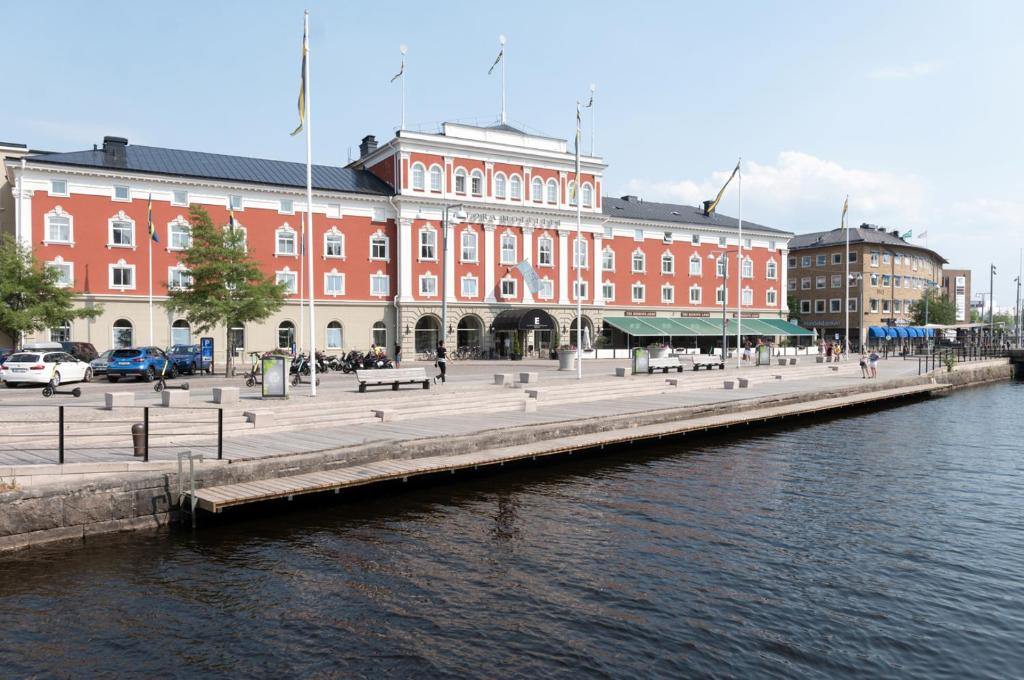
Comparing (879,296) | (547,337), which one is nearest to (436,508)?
(547,337)

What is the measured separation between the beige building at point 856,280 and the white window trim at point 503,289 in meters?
49.6

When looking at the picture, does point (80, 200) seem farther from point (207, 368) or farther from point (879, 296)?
point (879, 296)

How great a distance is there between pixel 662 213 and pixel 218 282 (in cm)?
4696

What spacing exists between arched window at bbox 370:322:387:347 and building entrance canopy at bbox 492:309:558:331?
29.2ft

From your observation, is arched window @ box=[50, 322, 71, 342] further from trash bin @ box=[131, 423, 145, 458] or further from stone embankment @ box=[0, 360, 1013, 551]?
stone embankment @ box=[0, 360, 1013, 551]

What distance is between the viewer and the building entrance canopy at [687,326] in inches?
2413

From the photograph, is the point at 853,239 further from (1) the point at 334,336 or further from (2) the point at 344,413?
(2) the point at 344,413

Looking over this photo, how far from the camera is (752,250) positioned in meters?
72.3

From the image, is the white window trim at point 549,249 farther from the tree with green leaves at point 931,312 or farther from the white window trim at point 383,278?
the tree with green leaves at point 931,312

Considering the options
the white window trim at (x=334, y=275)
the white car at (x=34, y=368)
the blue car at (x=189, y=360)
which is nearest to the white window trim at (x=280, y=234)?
the white window trim at (x=334, y=275)

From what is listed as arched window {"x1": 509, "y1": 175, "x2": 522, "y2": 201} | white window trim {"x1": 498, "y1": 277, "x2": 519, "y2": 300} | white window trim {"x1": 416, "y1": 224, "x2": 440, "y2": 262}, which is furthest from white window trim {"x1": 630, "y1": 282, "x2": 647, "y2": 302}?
white window trim {"x1": 416, "y1": 224, "x2": 440, "y2": 262}

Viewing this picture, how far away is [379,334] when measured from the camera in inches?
2115

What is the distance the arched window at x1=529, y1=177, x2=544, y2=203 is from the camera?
58869mm

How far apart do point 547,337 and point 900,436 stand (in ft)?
117
